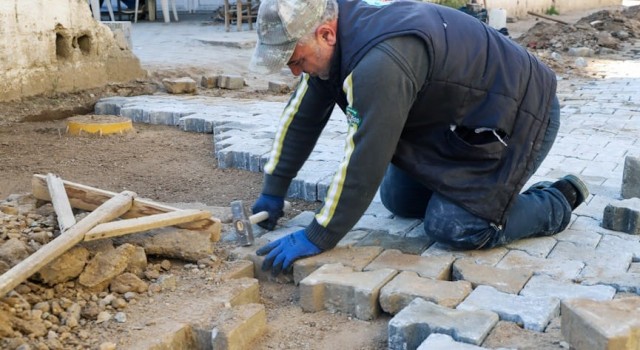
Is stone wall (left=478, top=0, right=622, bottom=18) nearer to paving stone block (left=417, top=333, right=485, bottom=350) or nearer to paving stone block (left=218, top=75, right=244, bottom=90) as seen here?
paving stone block (left=218, top=75, right=244, bottom=90)

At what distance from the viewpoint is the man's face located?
9.79 ft

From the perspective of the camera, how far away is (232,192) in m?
4.76

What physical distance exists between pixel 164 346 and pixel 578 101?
6.43 meters

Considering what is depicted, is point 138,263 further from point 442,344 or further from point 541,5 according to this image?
point 541,5

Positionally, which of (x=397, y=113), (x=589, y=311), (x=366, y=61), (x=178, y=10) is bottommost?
(x=178, y=10)

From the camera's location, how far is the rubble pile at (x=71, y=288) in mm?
2629

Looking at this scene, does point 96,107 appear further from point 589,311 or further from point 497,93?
point 589,311

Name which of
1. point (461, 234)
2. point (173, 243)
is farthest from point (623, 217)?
point (173, 243)

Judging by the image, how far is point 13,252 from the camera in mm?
2996

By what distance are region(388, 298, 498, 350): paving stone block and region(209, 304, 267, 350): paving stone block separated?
55 centimetres

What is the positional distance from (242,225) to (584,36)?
43.2ft

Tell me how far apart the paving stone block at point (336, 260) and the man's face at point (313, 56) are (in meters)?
0.85

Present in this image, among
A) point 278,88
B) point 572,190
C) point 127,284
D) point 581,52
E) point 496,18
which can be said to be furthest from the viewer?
point 496,18

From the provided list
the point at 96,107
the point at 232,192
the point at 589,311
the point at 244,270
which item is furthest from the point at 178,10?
the point at 589,311
